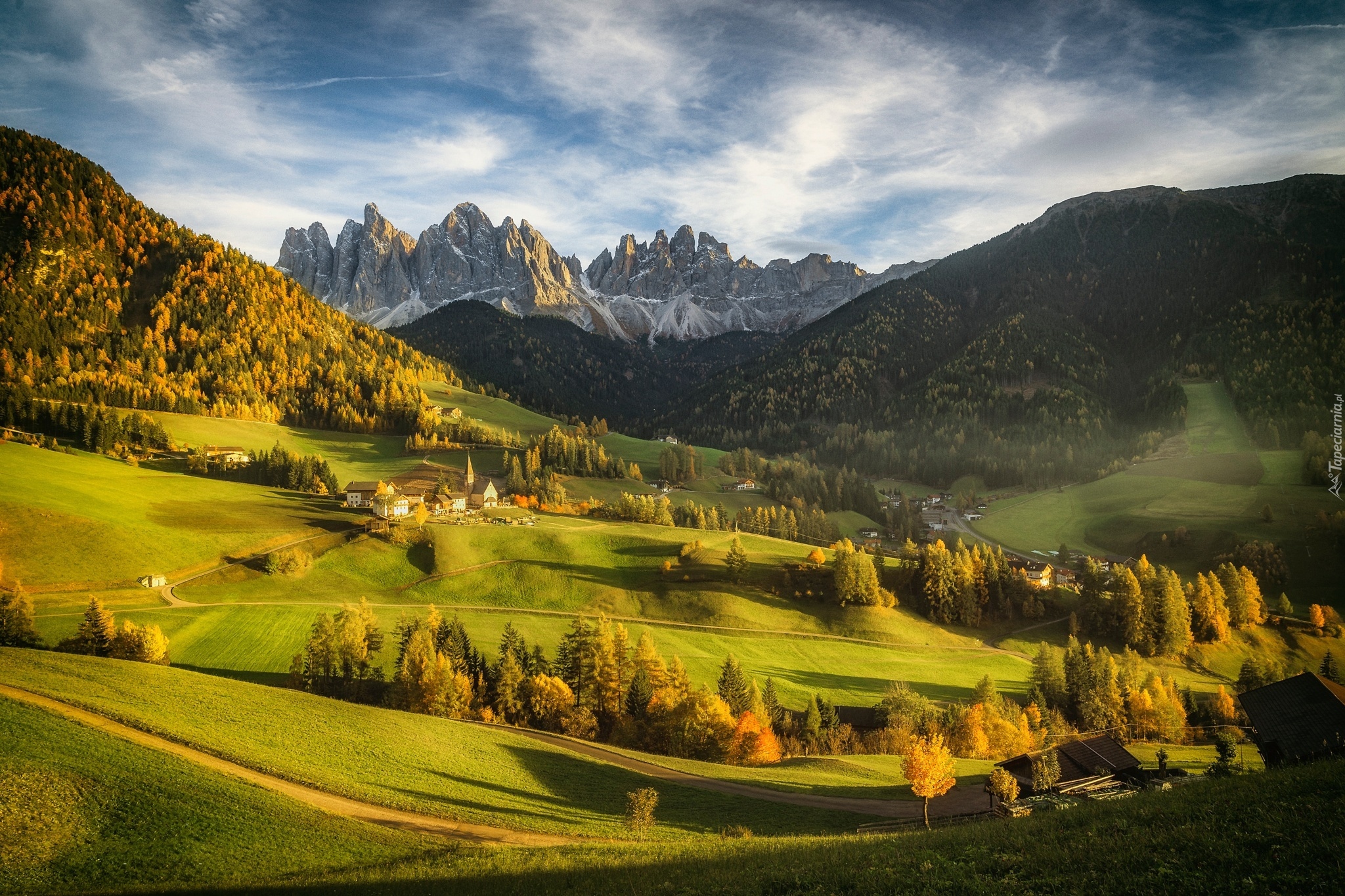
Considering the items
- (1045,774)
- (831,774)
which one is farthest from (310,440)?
(1045,774)

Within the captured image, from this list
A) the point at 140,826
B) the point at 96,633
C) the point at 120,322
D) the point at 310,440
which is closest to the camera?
the point at 140,826

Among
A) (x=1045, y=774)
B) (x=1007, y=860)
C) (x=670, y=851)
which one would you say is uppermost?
(x=1007, y=860)

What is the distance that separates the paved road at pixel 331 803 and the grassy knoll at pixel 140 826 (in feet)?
4.31

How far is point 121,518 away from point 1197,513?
194636 mm

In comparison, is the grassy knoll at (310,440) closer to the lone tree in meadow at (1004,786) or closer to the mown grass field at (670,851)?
the mown grass field at (670,851)

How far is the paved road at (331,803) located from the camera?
29.1 meters

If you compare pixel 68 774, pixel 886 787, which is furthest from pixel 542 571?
pixel 68 774

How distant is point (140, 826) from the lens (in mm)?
24312

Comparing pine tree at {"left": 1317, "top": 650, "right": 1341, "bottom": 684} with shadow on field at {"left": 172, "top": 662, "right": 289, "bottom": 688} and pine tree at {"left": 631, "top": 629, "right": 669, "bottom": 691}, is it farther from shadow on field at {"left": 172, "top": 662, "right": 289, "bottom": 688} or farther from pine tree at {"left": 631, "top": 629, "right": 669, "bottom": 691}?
Answer: shadow on field at {"left": 172, "top": 662, "right": 289, "bottom": 688}

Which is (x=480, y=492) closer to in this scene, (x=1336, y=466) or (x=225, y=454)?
(x=225, y=454)

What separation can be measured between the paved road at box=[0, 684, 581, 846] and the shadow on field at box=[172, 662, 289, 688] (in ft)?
96.0

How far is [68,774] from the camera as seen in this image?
26.0 m

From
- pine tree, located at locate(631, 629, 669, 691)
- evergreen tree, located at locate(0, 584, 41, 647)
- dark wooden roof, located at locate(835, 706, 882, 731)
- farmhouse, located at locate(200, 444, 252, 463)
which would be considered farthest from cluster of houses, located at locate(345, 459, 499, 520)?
dark wooden roof, located at locate(835, 706, 882, 731)

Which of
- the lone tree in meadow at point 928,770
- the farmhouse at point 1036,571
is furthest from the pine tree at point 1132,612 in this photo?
the lone tree in meadow at point 928,770
